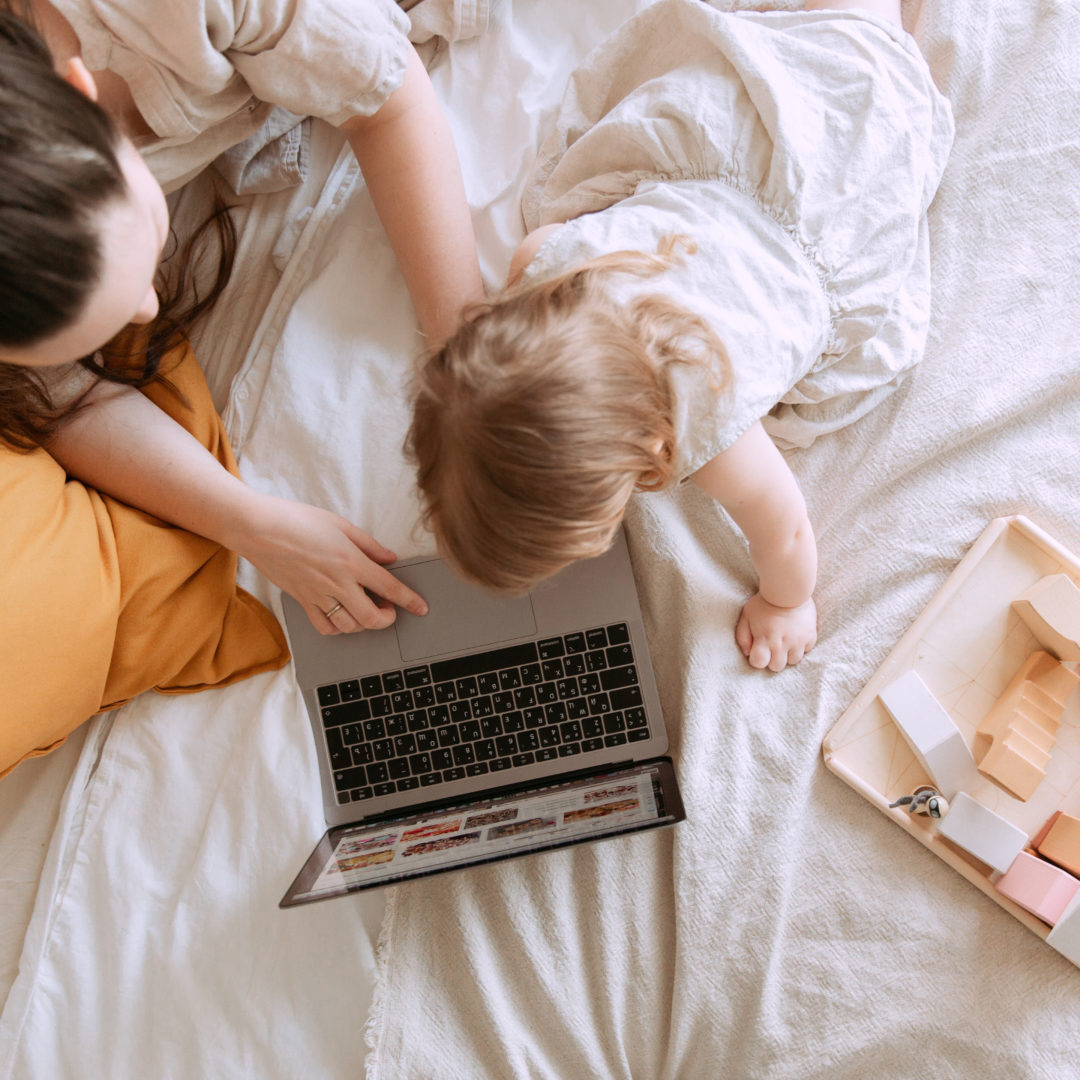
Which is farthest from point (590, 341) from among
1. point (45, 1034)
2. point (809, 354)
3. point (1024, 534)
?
point (45, 1034)

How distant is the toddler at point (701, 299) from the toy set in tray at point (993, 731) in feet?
0.38

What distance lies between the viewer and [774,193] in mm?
808

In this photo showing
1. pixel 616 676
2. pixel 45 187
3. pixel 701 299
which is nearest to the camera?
pixel 45 187

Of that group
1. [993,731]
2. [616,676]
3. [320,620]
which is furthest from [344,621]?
[993,731]

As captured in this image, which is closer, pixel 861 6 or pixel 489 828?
pixel 489 828

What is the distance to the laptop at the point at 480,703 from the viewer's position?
0.86 metres

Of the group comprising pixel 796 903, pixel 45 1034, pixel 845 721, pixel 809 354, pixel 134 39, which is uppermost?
pixel 134 39

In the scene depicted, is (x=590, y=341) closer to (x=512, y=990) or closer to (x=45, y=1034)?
(x=512, y=990)

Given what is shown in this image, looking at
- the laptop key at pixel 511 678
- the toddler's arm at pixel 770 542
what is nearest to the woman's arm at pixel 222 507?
the laptop key at pixel 511 678

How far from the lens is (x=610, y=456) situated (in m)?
0.65

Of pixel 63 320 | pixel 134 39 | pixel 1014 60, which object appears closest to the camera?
pixel 63 320

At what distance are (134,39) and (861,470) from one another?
770mm

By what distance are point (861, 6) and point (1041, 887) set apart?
2.85 ft

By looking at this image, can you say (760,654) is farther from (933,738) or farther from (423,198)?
(423,198)
